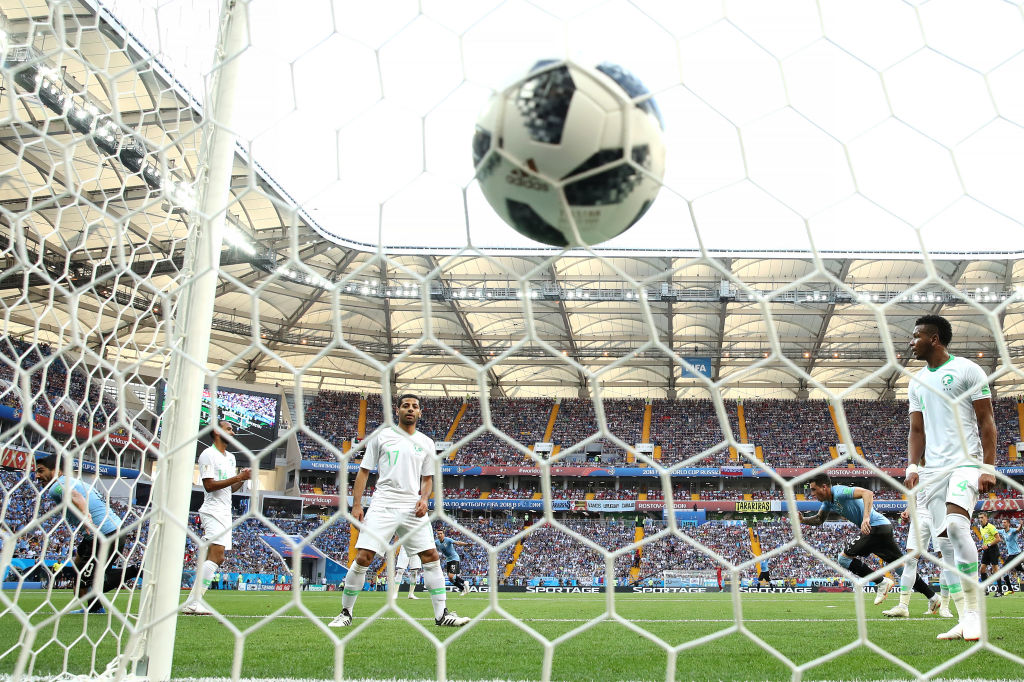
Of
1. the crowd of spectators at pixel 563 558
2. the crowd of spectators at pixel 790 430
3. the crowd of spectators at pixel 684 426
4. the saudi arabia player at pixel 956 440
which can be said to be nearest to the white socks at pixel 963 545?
the saudi arabia player at pixel 956 440

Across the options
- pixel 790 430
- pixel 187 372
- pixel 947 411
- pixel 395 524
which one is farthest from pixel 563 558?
pixel 187 372

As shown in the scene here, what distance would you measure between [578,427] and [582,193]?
3247cm

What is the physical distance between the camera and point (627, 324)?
28875 mm

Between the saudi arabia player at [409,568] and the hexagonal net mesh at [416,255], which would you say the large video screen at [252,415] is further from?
the saudi arabia player at [409,568]

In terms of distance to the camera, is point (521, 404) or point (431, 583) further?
point (521, 404)

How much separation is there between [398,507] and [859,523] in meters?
3.65

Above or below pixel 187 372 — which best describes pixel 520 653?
below

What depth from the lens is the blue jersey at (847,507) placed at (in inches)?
225

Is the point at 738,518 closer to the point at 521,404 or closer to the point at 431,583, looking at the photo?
the point at 521,404

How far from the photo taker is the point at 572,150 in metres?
1.96

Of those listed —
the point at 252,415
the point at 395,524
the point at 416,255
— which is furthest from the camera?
the point at 252,415

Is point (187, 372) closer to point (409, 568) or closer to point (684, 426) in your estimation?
point (409, 568)

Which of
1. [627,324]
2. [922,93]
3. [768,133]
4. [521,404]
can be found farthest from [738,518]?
[922,93]

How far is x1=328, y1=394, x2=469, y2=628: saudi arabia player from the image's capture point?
407cm
